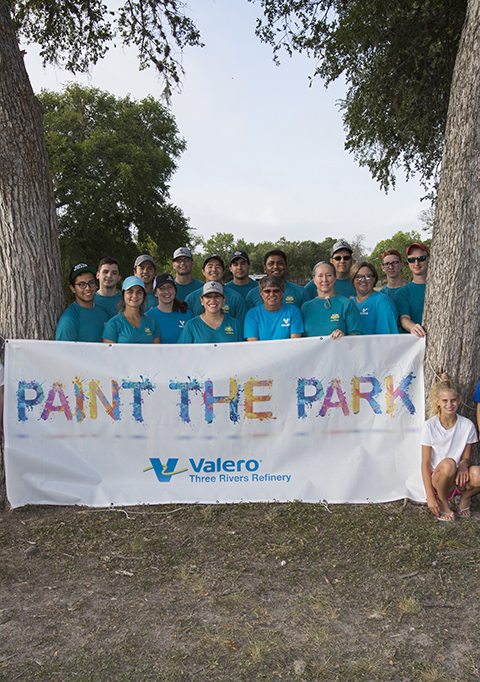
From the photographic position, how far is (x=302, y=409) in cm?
460

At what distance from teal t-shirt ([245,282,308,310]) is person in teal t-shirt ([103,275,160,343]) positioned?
1217 mm

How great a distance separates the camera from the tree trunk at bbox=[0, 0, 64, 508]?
15.1ft

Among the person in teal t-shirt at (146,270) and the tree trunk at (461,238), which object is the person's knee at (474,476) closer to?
the tree trunk at (461,238)

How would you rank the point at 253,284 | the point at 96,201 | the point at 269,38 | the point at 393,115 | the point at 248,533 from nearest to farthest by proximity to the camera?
1. the point at 248,533
2. the point at 253,284
3. the point at 269,38
4. the point at 393,115
5. the point at 96,201

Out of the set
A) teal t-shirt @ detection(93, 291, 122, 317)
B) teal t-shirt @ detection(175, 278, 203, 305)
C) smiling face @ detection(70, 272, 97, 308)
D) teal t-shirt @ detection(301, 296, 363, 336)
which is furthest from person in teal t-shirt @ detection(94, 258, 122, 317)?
teal t-shirt @ detection(301, 296, 363, 336)

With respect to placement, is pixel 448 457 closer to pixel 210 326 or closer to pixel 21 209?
pixel 210 326

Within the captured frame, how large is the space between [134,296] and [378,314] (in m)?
2.24

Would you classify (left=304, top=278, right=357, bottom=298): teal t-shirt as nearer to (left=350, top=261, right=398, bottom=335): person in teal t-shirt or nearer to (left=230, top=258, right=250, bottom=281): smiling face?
(left=350, top=261, right=398, bottom=335): person in teal t-shirt

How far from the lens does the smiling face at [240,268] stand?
575 cm

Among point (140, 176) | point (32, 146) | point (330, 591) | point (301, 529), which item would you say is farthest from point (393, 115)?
point (140, 176)

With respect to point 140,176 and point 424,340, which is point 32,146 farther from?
point 140,176

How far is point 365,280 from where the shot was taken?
491 cm

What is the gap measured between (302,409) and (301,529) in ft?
3.35

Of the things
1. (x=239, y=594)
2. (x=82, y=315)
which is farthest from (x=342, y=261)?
(x=239, y=594)
